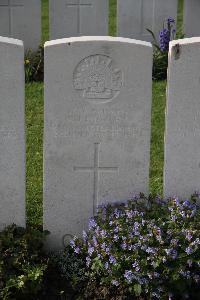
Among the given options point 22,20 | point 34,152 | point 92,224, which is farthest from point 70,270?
point 22,20

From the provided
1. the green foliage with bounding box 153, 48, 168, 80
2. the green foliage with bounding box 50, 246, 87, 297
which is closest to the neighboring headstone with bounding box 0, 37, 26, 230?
the green foliage with bounding box 50, 246, 87, 297

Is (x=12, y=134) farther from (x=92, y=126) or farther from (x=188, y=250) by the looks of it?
(x=188, y=250)

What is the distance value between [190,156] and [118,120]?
57 centimetres

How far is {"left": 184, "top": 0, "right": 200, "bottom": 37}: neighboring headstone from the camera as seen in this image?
1010cm

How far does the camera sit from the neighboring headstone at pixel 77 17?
9.91 m

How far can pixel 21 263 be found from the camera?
457 cm

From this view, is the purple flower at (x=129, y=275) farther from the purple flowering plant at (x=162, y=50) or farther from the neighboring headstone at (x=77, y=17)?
the neighboring headstone at (x=77, y=17)

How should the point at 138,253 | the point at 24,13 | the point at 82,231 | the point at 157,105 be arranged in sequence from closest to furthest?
the point at 138,253 < the point at 82,231 < the point at 157,105 < the point at 24,13

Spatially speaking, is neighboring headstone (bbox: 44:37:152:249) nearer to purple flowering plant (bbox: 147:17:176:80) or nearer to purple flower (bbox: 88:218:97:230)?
purple flower (bbox: 88:218:97:230)

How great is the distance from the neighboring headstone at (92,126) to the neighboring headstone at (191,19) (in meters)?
5.75

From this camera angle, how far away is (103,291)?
14.9ft

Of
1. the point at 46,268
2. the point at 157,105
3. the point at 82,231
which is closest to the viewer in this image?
the point at 46,268

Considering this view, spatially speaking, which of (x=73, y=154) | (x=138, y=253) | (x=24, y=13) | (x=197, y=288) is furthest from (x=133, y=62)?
(x=24, y=13)

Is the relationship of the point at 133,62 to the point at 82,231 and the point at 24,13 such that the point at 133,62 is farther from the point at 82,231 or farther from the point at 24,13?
the point at 24,13
